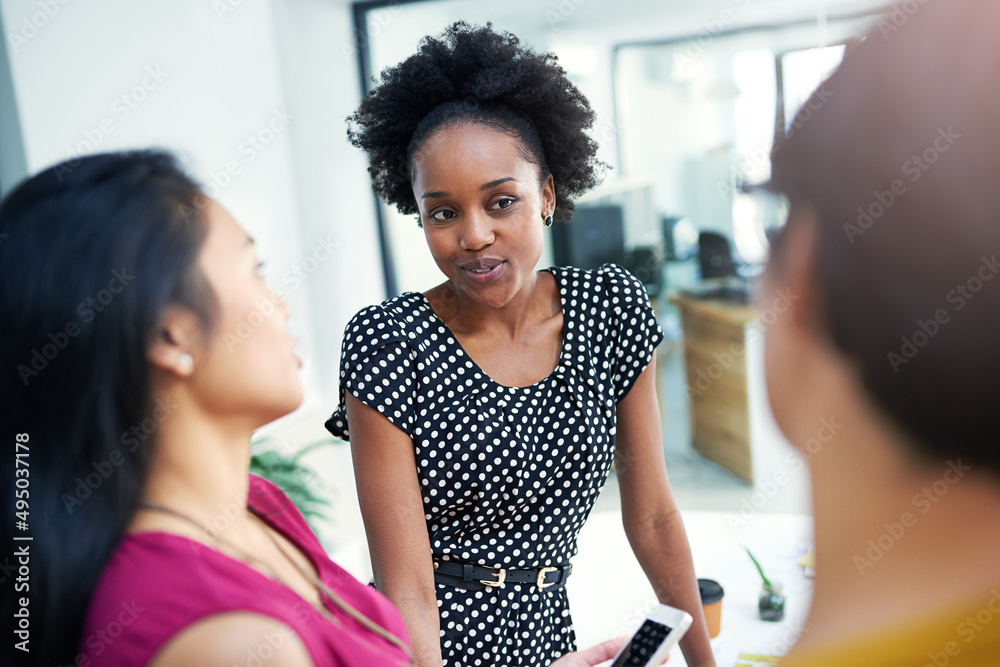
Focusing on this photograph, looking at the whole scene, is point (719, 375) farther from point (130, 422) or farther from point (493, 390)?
point (130, 422)

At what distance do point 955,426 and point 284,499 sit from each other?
823mm

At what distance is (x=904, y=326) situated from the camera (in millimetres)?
550

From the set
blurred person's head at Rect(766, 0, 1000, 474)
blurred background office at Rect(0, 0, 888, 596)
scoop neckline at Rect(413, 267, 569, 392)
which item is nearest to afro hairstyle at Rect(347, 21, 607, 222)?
scoop neckline at Rect(413, 267, 569, 392)

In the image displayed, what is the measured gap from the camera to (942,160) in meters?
0.52

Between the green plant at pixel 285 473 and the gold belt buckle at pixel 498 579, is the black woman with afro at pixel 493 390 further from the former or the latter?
the green plant at pixel 285 473

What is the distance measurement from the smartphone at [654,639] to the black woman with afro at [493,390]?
285 millimetres

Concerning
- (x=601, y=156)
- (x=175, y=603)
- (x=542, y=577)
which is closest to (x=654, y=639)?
(x=542, y=577)

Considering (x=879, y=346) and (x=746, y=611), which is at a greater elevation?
(x=879, y=346)

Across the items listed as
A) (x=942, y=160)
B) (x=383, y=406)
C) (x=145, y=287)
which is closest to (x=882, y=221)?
(x=942, y=160)

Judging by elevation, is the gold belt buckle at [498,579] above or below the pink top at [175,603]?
below

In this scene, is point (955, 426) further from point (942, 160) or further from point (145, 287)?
point (145, 287)

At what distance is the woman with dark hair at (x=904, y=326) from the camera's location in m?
0.51

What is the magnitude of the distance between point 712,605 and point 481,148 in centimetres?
97

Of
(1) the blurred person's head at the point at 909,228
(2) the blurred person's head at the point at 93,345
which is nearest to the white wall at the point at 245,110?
(2) the blurred person's head at the point at 93,345
